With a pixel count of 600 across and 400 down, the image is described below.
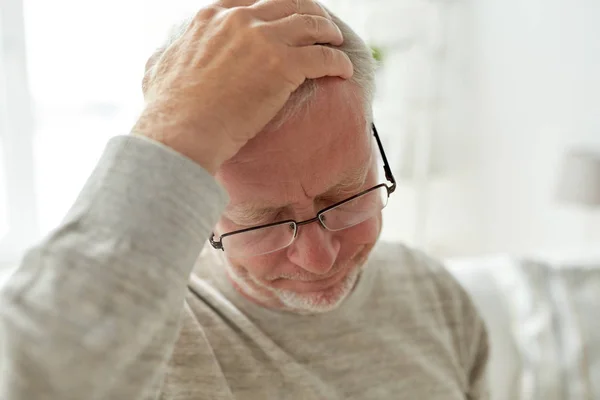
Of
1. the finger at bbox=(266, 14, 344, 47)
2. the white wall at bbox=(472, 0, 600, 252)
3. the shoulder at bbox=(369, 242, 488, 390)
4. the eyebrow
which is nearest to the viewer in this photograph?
the finger at bbox=(266, 14, 344, 47)

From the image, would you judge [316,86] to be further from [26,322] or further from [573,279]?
[573,279]

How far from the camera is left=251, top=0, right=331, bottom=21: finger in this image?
0.95 meters

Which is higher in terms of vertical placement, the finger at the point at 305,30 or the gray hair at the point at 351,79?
the finger at the point at 305,30

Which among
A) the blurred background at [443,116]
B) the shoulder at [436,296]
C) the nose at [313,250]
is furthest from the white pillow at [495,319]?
the nose at [313,250]

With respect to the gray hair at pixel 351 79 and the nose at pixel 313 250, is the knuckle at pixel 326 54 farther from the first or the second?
the nose at pixel 313 250

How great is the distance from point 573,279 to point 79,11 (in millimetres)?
2343

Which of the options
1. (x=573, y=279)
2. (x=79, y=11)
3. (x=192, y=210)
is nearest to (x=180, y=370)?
(x=192, y=210)

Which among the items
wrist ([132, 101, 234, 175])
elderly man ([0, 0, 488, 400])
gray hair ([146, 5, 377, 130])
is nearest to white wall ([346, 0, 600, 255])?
elderly man ([0, 0, 488, 400])

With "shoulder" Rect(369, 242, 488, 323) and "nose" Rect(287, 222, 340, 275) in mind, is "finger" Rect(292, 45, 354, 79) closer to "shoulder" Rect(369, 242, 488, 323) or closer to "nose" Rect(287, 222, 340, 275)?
"nose" Rect(287, 222, 340, 275)

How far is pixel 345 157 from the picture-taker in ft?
3.58

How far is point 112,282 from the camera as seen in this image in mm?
754

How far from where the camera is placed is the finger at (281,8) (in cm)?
95

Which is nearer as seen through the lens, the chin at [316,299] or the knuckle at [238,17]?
the knuckle at [238,17]

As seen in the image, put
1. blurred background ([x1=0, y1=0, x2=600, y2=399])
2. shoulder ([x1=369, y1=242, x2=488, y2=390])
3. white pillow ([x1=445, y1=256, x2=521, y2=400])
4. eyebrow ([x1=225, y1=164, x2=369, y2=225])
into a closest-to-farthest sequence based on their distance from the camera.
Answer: eyebrow ([x1=225, y1=164, x2=369, y2=225])
shoulder ([x1=369, y1=242, x2=488, y2=390])
white pillow ([x1=445, y1=256, x2=521, y2=400])
blurred background ([x1=0, y1=0, x2=600, y2=399])
